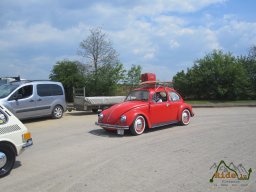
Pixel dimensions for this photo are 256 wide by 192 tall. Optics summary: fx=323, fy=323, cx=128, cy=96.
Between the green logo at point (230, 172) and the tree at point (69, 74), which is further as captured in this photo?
the tree at point (69, 74)

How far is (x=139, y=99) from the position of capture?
11641 millimetres

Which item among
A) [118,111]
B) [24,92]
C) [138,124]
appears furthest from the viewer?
[24,92]

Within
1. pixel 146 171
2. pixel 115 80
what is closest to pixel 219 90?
pixel 115 80

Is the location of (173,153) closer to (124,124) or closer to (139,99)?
(124,124)

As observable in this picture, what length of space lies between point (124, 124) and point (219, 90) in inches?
722

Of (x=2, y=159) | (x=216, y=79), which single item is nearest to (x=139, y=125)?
(x=2, y=159)

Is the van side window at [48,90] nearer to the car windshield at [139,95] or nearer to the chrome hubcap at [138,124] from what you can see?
the car windshield at [139,95]

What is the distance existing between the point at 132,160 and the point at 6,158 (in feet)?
8.66

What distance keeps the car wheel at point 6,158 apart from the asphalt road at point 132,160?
0.14m

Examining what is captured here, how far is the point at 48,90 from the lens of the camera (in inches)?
618

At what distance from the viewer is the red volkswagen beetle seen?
34.1 ft

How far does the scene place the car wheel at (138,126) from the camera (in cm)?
1035

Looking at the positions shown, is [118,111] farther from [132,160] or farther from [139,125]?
[132,160]

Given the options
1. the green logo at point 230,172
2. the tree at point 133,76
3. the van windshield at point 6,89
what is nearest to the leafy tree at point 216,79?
the tree at point 133,76
